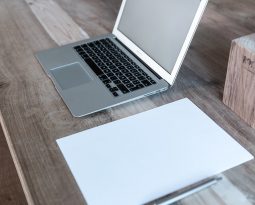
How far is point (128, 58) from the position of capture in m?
0.83

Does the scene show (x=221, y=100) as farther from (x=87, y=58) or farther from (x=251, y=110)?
(x=87, y=58)

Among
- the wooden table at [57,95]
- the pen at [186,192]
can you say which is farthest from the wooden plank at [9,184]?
the pen at [186,192]

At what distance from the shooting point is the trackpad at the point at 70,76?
76 centimetres

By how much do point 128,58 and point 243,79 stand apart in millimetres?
297

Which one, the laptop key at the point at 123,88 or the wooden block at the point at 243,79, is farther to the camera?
the laptop key at the point at 123,88

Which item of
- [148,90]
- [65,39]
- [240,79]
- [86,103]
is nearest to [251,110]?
[240,79]

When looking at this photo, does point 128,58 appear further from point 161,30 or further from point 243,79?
point 243,79

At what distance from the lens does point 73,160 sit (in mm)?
576

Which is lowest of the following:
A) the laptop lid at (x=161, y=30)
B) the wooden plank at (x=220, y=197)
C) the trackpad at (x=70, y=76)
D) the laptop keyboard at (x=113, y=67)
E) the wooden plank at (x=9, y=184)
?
the wooden plank at (x=9, y=184)

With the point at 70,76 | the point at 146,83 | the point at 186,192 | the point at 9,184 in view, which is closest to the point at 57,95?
the point at 70,76

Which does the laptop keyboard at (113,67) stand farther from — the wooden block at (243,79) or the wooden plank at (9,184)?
the wooden plank at (9,184)

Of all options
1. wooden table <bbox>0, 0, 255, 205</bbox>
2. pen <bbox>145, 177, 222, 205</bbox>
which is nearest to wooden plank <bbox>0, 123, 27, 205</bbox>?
wooden table <bbox>0, 0, 255, 205</bbox>

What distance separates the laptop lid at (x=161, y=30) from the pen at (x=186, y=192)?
259 mm

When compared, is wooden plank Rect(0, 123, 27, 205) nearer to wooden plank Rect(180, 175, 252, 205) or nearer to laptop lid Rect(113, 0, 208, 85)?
laptop lid Rect(113, 0, 208, 85)
